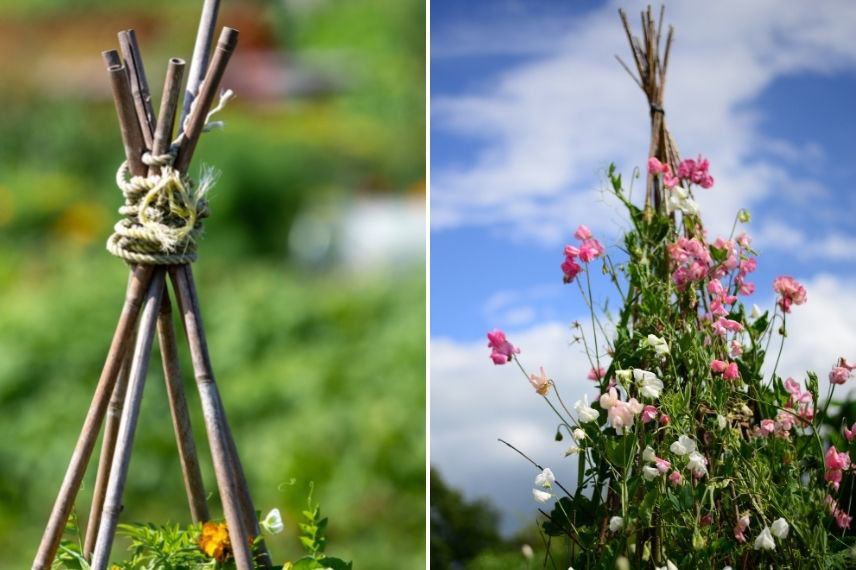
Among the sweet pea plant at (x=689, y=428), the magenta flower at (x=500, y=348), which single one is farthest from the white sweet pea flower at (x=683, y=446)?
the magenta flower at (x=500, y=348)

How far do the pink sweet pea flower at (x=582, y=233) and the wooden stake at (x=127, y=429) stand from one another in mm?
711

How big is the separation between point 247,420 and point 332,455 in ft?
1.22

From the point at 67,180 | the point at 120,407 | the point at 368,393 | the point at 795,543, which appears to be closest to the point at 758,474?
the point at 795,543

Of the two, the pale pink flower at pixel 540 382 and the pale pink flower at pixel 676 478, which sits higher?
the pale pink flower at pixel 540 382

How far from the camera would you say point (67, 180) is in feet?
14.5

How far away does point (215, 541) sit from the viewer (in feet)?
4.76

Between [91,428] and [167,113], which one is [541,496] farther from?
[167,113]

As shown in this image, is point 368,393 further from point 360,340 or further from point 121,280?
point 121,280

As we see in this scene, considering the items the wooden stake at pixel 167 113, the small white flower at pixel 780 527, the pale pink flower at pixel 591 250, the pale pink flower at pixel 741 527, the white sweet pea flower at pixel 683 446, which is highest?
the wooden stake at pixel 167 113

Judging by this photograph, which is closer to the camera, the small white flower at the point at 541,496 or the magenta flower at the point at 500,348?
the small white flower at the point at 541,496

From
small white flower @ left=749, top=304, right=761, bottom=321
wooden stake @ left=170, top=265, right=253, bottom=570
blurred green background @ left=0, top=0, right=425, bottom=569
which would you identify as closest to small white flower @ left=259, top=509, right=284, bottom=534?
wooden stake @ left=170, top=265, right=253, bottom=570

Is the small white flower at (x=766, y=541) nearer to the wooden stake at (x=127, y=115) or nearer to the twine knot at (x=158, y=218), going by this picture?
the twine knot at (x=158, y=218)

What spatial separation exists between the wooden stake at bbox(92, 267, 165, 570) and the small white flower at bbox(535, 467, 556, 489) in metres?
0.62

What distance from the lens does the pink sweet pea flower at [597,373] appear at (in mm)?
1758
